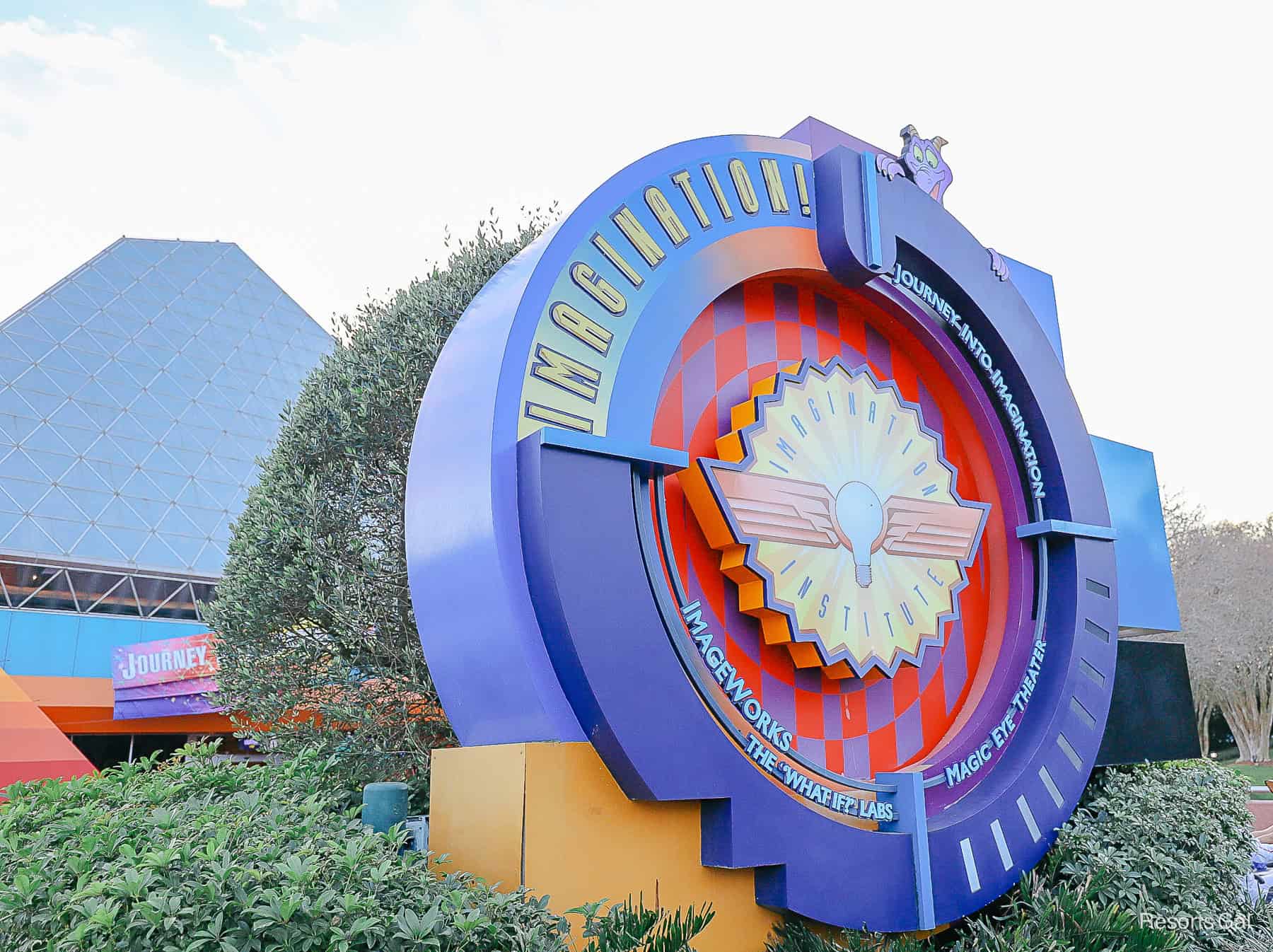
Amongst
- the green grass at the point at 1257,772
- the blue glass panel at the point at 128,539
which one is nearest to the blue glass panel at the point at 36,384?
the blue glass panel at the point at 128,539

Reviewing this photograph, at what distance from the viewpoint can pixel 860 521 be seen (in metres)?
6.99

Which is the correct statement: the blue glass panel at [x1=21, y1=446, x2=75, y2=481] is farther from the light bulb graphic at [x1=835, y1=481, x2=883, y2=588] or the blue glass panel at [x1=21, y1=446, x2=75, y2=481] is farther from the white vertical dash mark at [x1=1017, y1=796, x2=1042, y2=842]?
the white vertical dash mark at [x1=1017, y1=796, x2=1042, y2=842]

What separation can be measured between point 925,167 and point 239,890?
734cm

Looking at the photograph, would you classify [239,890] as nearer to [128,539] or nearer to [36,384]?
[128,539]

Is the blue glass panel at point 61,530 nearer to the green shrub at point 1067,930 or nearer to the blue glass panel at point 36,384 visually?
the blue glass panel at point 36,384

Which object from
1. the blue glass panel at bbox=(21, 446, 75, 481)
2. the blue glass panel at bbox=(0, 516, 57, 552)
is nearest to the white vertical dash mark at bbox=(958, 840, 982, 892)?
the blue glass panel at bbox=(0, 516, 57, 552)

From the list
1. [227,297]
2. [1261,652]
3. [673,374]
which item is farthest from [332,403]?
[1261,652]

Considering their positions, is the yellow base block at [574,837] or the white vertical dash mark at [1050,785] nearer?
the yellow base block at [574,837]

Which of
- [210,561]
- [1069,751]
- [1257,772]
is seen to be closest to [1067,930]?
[1069,751]

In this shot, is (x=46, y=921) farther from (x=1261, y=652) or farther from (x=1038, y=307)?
(x=1261, y=652)

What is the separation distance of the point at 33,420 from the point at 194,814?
28885mm

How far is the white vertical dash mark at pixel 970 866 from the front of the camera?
20.7ft

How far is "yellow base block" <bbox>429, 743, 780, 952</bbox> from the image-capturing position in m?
4.87

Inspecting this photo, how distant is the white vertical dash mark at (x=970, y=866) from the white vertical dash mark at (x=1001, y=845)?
12.3 inches
